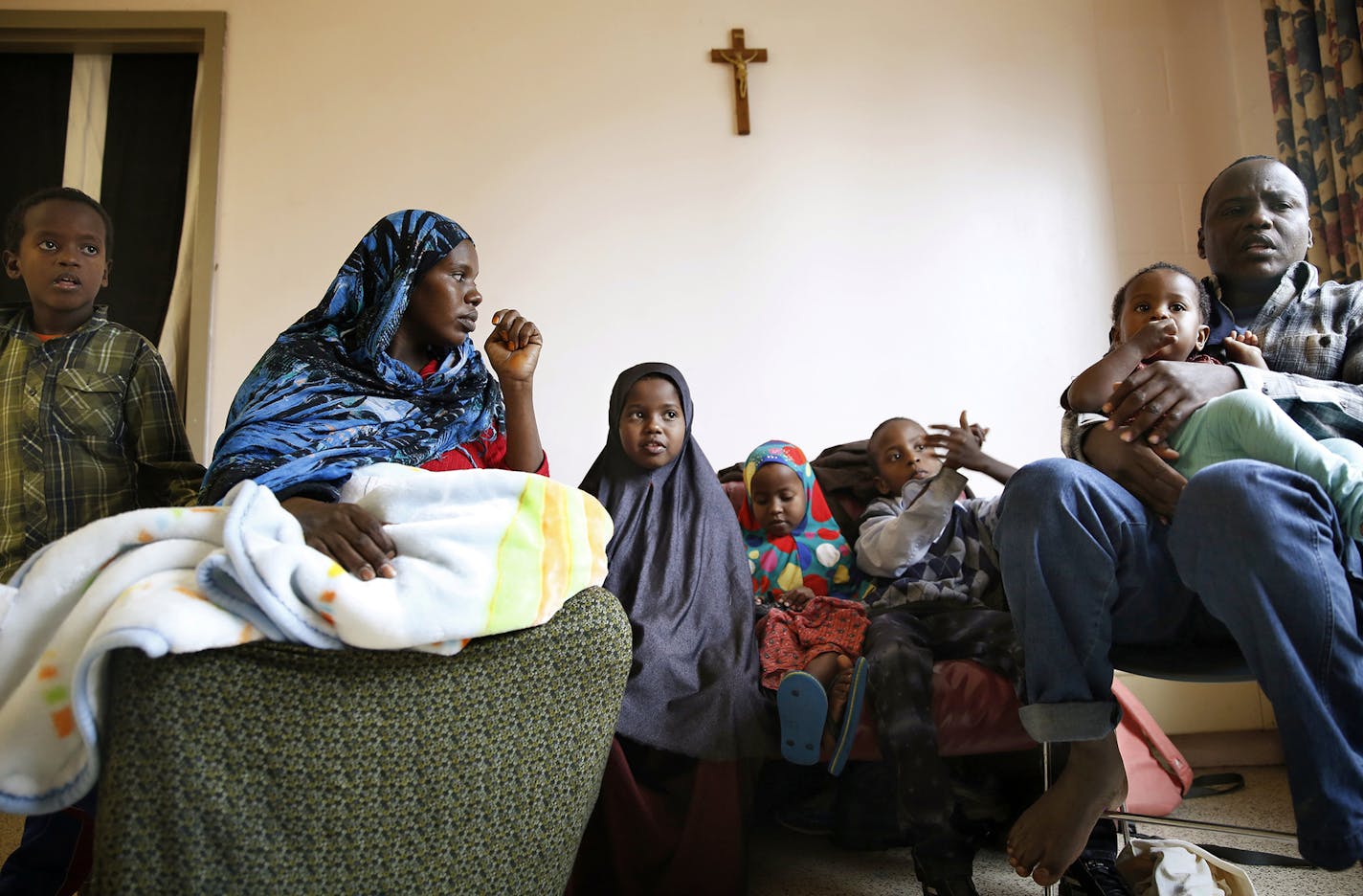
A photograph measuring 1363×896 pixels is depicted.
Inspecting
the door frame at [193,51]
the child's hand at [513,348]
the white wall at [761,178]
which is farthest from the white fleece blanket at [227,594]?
the door frame at [193,51]

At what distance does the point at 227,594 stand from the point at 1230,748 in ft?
8.78

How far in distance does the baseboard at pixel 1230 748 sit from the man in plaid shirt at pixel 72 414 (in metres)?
2.62

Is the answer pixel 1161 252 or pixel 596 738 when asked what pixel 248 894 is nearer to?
pixel 596 738

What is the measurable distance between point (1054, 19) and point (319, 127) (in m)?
2.47

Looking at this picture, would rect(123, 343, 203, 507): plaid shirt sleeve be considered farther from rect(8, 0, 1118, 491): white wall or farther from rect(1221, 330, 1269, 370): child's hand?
rect(1221, 330, 1269, 370): child's hand

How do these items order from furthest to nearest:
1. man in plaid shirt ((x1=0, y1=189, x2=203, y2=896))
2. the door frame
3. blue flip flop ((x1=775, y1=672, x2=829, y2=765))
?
the door frame, man in plaid shirt ((x1=0, y1=189, x2=203, y2=896)), blue flip flop ((x1=775, y1=672, x2=829, y2=765))

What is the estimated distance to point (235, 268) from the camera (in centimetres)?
291

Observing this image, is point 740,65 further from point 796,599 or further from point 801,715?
point 801,715

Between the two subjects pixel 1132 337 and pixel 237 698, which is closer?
pixel 237 698

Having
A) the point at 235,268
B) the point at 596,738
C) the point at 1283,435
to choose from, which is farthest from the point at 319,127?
the point at 1283,435

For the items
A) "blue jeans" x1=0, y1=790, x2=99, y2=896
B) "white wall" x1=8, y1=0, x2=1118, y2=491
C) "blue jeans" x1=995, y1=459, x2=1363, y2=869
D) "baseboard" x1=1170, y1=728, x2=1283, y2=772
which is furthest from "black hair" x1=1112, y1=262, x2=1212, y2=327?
"blue jeans" x1=0, y1=790, x2=99, y2=896

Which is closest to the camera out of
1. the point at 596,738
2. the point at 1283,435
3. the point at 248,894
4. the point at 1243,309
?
the point at 248,894

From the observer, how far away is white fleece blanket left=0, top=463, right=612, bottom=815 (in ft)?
A: 3.20

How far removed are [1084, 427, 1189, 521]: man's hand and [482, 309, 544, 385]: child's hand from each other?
109cm
